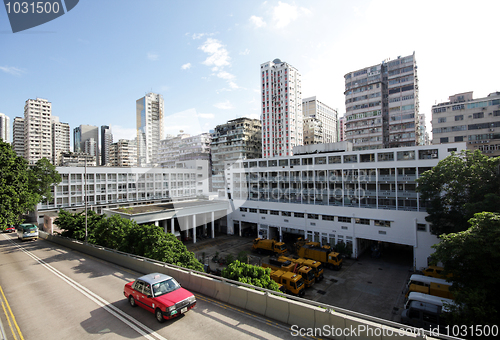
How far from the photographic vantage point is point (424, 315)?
16125mm

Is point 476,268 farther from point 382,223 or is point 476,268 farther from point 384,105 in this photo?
point 384,105

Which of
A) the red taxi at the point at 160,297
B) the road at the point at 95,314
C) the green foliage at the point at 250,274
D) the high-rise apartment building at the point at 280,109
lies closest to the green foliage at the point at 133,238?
the road at the point at 95,314

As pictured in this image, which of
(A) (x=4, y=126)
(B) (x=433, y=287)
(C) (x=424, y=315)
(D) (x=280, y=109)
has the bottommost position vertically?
(C) (x=424, y=315)

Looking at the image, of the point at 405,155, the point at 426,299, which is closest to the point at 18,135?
the point at 405,155

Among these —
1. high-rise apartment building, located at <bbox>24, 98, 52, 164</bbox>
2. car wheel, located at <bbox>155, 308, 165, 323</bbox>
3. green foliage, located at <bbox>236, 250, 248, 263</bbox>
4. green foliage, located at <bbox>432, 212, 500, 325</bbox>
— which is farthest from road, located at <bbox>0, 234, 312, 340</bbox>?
high-rise apartment building, located at <bbox>24, 98, 52, 164</bbox>

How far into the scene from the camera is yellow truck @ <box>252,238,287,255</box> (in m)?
33.4

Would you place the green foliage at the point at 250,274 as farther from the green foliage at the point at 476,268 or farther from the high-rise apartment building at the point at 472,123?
the high-rise apartment building at the point at 472,123

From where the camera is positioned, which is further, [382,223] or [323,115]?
[323,115]

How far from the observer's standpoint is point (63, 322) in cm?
1067

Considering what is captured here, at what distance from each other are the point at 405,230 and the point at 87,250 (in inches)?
1313

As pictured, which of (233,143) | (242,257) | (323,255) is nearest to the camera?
(242,257)

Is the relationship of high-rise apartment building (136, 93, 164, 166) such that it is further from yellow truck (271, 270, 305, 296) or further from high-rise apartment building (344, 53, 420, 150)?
yellow truck (271, 270, 305, 296)

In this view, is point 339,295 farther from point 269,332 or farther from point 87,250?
point 87,250

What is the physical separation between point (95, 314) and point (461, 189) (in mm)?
28407
